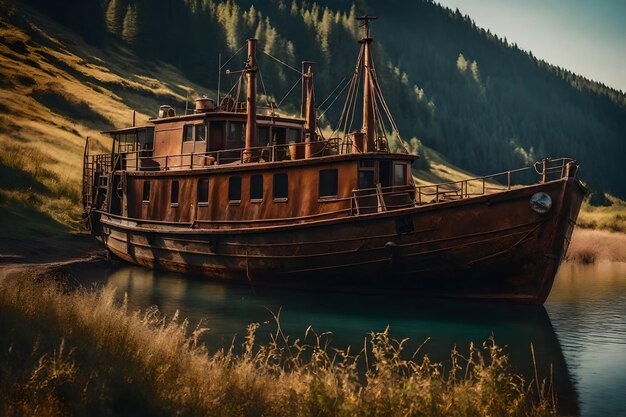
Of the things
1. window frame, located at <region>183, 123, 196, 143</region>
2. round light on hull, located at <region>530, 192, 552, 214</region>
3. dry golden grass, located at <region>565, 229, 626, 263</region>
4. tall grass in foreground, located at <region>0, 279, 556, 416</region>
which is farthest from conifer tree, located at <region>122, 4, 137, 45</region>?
tall grass in foreground, located at <region>0, 279, 556, 416</region>

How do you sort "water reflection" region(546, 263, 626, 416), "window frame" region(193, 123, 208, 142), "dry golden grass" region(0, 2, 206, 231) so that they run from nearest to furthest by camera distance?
"water reflection" region(546, 263, 626, 416), "window frame" region(193, 123, 208, 142), "dry golden grass" region(0, 2, 206, 231)

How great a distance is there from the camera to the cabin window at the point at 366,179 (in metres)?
19.5

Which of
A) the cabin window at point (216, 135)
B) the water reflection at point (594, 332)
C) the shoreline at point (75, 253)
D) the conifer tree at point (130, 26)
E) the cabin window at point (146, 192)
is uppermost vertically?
the conifer tree at point (130, 26)

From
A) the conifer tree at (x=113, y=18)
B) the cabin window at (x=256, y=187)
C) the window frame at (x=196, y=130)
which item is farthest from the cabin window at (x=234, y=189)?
the conifer tree at (x=113, y=18)

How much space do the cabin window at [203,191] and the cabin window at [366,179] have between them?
20.2ft

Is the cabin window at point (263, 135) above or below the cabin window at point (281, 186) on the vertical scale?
above

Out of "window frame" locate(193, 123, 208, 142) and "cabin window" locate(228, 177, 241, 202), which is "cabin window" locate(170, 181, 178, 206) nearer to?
"window frame" locate(193, 123, 208, 142)

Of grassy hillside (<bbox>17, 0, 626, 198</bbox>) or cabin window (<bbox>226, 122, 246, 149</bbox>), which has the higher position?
grassy hillside (<bbox>17, 0, 626, 198</bbox>)

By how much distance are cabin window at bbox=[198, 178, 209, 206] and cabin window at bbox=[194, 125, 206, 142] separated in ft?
6.18

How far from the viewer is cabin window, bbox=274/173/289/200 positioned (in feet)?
67.3

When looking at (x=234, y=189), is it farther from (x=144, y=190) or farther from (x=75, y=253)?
(x=75, y=253)

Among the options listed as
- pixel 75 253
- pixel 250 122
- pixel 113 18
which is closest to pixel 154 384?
pixel 250 122

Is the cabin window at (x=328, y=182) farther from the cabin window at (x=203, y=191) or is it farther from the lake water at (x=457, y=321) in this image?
the cabin window at (x=203, y=191)

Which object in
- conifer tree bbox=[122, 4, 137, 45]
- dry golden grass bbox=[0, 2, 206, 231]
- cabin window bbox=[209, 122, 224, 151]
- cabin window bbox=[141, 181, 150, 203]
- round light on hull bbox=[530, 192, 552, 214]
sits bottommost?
round light on hull bbox=[530, 192, 552, 214]
